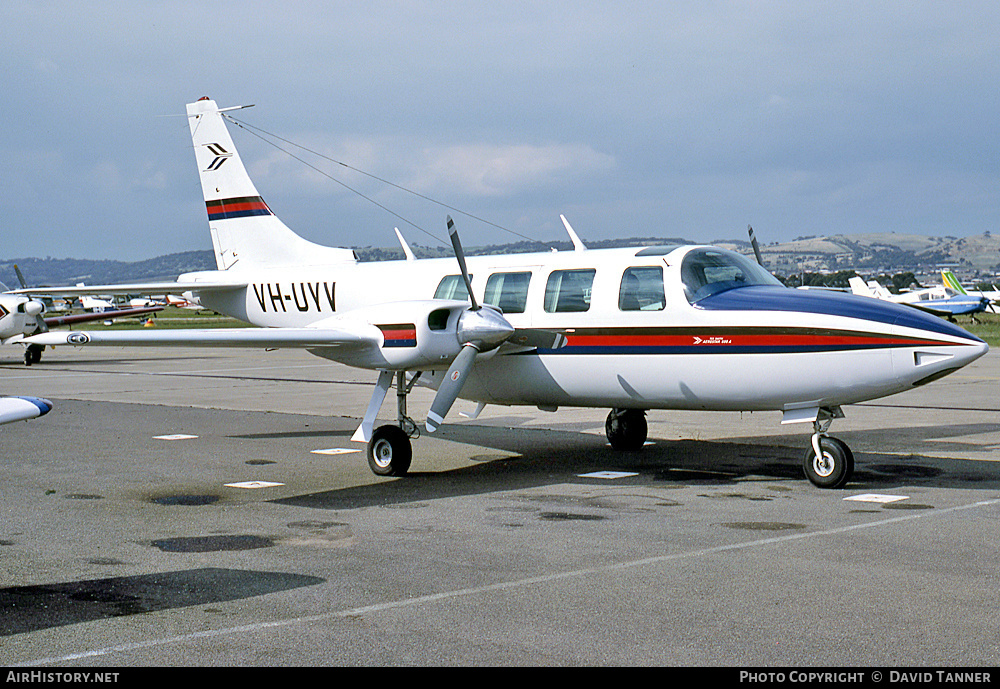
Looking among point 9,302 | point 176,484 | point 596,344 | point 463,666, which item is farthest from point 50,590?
point 9,302

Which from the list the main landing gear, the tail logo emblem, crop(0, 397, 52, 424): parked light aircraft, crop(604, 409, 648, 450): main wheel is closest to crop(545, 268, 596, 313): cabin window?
crop(604, 409, 648, 450): main wheel

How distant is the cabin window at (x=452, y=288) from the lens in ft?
41.6

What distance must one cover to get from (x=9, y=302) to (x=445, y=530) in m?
30.0

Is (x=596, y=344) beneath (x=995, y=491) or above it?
above

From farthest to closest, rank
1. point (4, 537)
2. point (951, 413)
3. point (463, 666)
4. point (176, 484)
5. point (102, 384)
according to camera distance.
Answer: point (102, 384) → point (951, 413) → point (176, 484) → point (4, 537) → point (463, 666)

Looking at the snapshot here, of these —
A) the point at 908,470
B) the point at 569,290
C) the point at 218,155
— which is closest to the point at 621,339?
the point at 569,290

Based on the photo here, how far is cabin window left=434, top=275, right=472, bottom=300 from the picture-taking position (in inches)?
499

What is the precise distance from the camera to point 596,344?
37.6 feet

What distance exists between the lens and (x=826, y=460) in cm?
1048

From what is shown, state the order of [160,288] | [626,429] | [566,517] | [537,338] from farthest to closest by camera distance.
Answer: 1. [160,288]
2. [626,429]
3. [537,338]
4. [566,517]

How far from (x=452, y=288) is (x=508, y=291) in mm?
827

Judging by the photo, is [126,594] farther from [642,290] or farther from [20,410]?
[642,290]

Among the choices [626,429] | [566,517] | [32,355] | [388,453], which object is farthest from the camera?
[32,355]

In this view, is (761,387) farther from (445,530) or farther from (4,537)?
(4,537)
